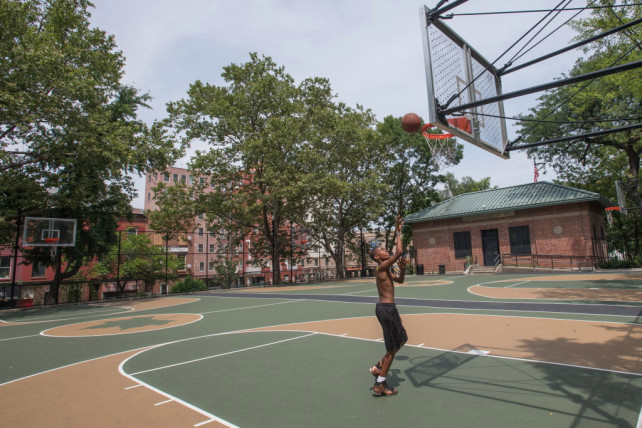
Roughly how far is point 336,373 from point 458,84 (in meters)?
5.06

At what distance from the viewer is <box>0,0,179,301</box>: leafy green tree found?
1526 centimetres

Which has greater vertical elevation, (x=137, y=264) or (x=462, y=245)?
(x=462, y=245)

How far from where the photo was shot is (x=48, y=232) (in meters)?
19.6

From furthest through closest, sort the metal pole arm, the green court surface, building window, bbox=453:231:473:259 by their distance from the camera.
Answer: building window, bbox=453:231:473:259
the green court surface
the metal pole arm

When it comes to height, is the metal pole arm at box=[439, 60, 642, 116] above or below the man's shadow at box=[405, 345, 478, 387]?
above

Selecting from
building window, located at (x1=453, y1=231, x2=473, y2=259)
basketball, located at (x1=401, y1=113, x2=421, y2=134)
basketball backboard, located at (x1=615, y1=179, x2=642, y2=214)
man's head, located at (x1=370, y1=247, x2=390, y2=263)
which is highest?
basketball backboard, located at (x1=615, y1=179, x2=642, y2=214)

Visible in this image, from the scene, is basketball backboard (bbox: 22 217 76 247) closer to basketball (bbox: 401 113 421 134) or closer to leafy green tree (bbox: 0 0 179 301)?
leafy green tree (bbox: 0 0 179 301)

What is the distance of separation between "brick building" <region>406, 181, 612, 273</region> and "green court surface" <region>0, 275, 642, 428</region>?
18846 mm

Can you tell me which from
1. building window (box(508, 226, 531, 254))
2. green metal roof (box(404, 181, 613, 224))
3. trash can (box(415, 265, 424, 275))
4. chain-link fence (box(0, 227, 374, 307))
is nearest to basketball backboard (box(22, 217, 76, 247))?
chain-link fence (box(0, 227, 374, 307))

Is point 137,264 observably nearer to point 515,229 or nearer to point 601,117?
point 515,229

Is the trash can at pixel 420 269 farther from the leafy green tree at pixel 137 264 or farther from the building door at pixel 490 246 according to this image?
the leafy green tree at pixel 137 264

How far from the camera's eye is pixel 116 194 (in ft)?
74.0

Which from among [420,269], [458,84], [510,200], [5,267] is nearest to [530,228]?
[510,200]

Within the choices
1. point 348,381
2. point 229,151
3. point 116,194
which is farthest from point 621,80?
point 116,194
